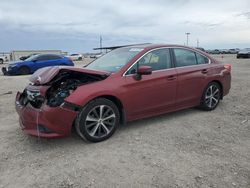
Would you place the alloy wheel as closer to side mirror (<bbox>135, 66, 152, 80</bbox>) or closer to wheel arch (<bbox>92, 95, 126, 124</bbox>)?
wheel arch (<bbox>92, 95, 126, 124</bbox>)

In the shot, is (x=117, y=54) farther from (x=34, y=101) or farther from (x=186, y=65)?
(x=34, y=101)

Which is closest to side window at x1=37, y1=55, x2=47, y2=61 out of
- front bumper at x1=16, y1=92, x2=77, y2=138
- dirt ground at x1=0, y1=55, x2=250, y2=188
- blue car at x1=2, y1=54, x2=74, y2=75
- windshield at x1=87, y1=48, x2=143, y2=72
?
blue car at x1=2, y1=54, x2=74, y2=75

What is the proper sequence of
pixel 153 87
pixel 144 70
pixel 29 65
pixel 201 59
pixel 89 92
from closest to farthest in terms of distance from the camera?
pixel 89 92
pixel 144 70
pixel 153 87
pixel 201 59
pixel 29 65

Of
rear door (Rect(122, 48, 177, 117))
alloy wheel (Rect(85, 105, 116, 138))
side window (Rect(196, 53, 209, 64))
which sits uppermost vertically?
side window (Rect(196, 53, 209, 64))

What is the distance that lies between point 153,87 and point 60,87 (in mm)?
1625

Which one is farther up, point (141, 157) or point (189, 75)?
point (189, 75)

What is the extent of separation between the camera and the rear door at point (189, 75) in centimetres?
526

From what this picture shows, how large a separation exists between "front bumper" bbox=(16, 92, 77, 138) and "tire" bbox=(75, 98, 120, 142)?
0.53 feet

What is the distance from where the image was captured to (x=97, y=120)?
4172 millimetres

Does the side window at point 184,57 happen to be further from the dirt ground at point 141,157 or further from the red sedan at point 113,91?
the dirt ground at point 141,157

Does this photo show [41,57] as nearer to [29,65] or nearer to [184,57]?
[29,65]

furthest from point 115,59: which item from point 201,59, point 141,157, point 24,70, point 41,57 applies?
point 41,57

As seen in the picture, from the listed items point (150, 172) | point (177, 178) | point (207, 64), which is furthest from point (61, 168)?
point (207, 64)

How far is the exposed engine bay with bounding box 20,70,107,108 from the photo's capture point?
396 cm
